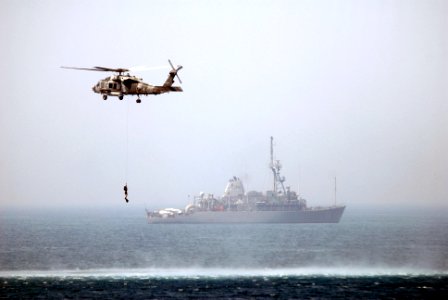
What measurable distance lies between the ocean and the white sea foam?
17 cm

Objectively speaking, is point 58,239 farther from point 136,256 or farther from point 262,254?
point 262,254

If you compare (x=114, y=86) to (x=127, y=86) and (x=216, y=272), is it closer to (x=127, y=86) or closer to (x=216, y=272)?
(x=127, y=86)

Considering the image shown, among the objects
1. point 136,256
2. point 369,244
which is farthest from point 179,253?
point 369,244

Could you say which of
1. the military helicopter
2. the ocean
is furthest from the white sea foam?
the military helicopter

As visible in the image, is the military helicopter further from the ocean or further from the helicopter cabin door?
the ocean

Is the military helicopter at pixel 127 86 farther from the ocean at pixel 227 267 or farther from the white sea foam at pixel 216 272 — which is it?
the white sea foam at pixel 216 272

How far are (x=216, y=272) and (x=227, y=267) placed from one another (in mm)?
8106

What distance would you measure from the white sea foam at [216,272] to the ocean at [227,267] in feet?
0.54

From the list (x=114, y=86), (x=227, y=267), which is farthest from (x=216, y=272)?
(x=114, y=86)

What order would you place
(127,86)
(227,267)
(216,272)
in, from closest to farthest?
(127,86)
(216,272)
(227,267)

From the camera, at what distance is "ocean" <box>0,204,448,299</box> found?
93312 millimetres

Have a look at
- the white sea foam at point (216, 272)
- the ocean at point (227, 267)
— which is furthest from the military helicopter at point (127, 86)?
the white sea foam at point (216, 272)

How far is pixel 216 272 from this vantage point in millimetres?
118250

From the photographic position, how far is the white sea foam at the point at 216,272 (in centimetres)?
11273
